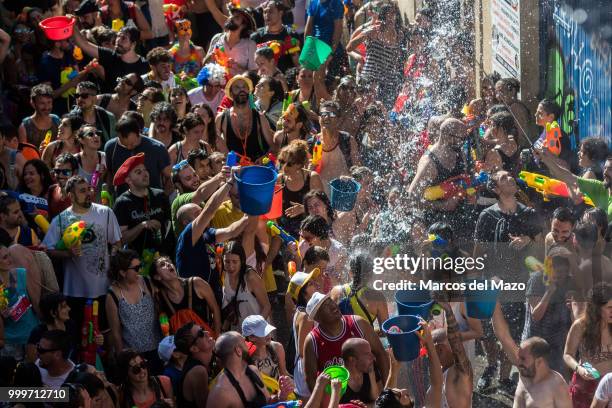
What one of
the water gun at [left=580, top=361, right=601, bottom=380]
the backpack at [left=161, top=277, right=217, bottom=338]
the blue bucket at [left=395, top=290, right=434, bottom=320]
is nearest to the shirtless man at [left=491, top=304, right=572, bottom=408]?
the water gun at [left=580, top=361, right=601, bottom=380]

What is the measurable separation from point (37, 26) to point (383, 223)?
5.52 meters

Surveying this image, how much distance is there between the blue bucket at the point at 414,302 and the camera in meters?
8.36

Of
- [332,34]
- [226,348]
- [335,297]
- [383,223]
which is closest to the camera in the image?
[226,348]

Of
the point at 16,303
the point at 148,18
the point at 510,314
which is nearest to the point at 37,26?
the point at 148,18

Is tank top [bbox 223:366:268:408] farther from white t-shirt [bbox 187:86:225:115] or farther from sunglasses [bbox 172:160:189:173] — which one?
white t-shirt [bbox 187:86:225:115]

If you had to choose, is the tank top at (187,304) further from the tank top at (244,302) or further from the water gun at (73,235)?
the water gun at (73,235)

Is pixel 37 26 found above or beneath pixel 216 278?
above

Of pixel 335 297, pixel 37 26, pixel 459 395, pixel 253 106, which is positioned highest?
pixel 37 26

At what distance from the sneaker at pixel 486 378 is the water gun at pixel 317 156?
2331 mm

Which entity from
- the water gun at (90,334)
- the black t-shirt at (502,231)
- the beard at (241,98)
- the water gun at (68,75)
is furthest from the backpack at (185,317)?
the water gun at (68,75)

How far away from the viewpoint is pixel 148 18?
592 inches

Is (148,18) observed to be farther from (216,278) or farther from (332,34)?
(216,278)

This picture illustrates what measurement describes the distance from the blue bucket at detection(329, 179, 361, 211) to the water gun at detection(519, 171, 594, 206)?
4.27 feet

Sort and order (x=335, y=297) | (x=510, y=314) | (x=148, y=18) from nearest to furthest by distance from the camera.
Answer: (x=335, y=297) → (x=510, y=314) → (x=148, y=18)
